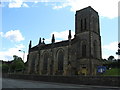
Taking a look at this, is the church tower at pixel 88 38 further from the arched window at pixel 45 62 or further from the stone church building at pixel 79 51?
the arched window at pixel 45 62

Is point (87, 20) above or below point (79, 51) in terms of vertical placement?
above

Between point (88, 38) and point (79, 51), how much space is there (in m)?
4.36

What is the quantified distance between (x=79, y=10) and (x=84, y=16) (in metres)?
2.98

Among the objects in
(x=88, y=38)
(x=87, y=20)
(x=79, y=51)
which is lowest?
(x=79, y=51)

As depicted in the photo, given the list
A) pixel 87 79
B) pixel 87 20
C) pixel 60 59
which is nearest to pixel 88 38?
pixel 87 20

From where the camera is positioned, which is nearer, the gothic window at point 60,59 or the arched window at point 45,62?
the gothic window at point 60,59

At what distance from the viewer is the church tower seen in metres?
42.9

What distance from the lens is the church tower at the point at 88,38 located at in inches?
1689

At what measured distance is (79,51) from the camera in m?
46.2

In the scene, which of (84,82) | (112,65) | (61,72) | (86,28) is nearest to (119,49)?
(112,65)

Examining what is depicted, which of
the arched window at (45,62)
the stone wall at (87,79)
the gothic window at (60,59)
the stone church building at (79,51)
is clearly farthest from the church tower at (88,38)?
the arched window at (45,62)

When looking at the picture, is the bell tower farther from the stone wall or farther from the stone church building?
the stone wall

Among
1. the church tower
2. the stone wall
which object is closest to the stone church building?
the church tower

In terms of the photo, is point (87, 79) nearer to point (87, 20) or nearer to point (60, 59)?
point (60, 59)
